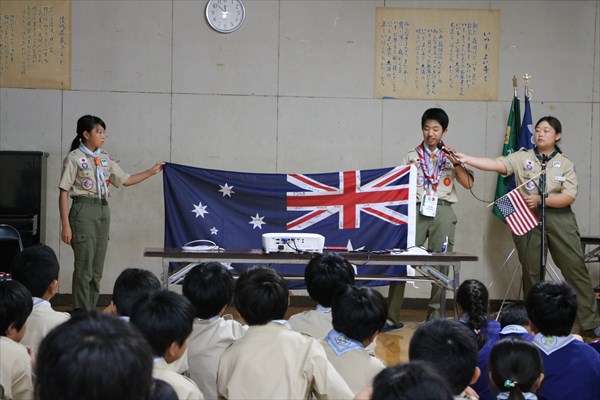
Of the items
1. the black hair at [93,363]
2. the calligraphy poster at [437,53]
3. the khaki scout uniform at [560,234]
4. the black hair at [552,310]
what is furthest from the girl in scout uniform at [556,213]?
the black hair at [93,363]

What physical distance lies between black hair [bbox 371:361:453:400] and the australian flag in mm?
4431

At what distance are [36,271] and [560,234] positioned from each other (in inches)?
161

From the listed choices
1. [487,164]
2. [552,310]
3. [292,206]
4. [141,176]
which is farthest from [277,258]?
[552,310]

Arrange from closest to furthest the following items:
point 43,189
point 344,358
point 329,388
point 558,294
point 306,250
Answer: point 329,388 < point 344,358 < point 558,294 < point 306,250 < point 43,189

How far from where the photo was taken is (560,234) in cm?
601

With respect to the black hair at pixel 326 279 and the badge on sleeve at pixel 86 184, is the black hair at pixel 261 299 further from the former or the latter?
the badge on sleeve at pixel 86 184

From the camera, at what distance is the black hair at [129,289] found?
10.3ft

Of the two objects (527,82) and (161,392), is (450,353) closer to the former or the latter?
(161,392)

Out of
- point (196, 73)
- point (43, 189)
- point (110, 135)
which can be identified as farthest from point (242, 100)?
point (43, 189)

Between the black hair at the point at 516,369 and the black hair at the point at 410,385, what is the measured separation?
910 mm

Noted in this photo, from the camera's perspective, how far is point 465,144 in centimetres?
693

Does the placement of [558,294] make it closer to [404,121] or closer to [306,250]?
[306,250]

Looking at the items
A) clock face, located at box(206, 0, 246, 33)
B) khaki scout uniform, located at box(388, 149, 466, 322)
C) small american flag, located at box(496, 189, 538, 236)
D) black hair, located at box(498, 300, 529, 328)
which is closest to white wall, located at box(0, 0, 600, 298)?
clock face, located at box(206, 0, 246, 33)

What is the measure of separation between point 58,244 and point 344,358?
4.73 metres
